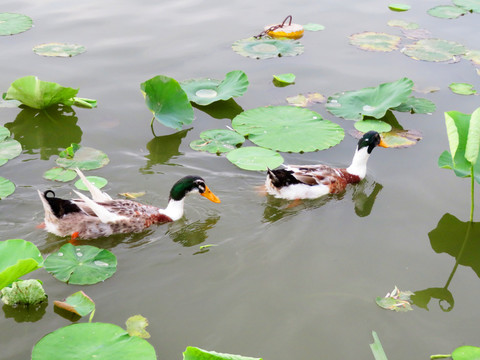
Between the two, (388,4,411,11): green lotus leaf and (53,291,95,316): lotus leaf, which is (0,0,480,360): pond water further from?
(388,4,411,11): green lotus leaf

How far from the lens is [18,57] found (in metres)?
9.17

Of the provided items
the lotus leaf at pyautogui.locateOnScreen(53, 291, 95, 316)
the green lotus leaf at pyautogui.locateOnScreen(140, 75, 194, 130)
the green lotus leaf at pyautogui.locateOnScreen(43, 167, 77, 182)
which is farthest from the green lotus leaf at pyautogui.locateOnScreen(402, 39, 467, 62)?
the lotus leaf at pyautogui.locateOnScreen(53, 291, 95, 316)

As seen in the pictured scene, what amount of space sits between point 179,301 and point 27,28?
661 cm

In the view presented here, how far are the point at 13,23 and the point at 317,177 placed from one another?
20.3 ft

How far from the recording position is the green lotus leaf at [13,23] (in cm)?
976

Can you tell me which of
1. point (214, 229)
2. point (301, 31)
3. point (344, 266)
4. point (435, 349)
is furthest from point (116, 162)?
point (301, 31)

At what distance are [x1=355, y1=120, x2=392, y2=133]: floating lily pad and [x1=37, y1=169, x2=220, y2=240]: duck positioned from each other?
2431 millimetres

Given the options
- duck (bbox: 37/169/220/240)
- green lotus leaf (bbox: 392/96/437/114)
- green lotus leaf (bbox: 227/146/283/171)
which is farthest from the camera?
green lotus leaf (bbox: 392/96/437/114)

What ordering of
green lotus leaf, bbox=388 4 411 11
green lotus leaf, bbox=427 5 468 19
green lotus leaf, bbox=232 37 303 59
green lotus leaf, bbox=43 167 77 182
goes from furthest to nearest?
green lotus leaf, bbox=388 4 411 11
green lotus leaf, bbox=427 5 468 19
green lotus leaf, bbox=232 37 303 59
green lotus leaf, bbox=43 167 77 182

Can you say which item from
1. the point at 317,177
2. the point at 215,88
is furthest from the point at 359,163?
the point at 215,88

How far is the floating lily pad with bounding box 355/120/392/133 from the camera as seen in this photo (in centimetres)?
768

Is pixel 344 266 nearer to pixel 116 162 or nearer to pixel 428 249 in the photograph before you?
pixel 428 249

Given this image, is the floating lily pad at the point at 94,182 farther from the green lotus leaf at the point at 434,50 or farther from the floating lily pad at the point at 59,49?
the green lotus leaf at the point at 434,50

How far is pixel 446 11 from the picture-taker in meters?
11.3
